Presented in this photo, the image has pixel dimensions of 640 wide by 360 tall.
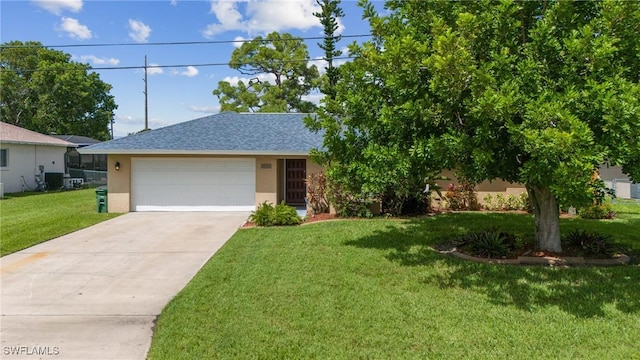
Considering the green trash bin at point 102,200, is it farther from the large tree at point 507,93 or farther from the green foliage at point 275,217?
the large tree at point 507,93

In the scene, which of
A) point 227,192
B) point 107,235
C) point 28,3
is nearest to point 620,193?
point 227,192

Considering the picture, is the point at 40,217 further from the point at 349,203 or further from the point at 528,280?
the point at 528,280

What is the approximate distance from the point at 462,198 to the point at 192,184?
979 cm

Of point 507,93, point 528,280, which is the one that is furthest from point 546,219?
point 507,93

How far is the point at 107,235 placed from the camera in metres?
11.0

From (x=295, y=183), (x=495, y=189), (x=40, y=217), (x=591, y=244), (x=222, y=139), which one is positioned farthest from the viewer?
(x=295, y=183)

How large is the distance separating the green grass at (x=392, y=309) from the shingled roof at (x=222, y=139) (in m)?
6.58

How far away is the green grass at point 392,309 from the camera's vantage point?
4418mm

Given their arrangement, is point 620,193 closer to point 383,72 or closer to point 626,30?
point 626,30

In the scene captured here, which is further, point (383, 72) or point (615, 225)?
point (615, 225)

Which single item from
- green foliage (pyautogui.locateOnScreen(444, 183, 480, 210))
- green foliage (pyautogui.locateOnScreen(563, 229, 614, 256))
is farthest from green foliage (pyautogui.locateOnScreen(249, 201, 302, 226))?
green foliage (pyautogui.locateOnScreen(563, 229, 614, 256))

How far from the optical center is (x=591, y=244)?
26.0 ft

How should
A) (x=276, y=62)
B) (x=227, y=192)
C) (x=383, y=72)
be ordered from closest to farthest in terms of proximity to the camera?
(x=383, y=72), (x=227, y=192), (x=276, y=62)

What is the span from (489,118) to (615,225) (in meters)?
8.22
